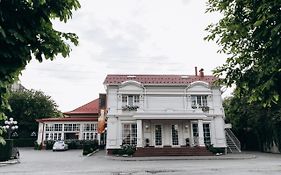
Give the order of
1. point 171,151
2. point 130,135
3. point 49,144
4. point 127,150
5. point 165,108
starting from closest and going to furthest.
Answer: point 127,150 → point 171,151 → point 130,135 → point 165,108 → point 49,144

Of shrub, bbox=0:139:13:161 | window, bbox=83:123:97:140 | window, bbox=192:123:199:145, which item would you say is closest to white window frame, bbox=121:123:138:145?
window, bbox=192:123:199:145

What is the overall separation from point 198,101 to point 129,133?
7.63m

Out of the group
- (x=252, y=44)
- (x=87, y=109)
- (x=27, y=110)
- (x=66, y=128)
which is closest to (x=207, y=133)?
(x=66, y=128)

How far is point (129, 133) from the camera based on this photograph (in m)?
23.8

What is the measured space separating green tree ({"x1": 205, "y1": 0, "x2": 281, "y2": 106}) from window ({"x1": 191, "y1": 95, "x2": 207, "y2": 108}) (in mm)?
18747

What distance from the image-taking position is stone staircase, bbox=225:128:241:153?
25.0 meters

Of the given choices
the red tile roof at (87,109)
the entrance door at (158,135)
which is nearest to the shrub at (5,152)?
the entrance door at (158,135)

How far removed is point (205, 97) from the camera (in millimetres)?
25203

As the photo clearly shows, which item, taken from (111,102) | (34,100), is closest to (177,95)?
(111,102)

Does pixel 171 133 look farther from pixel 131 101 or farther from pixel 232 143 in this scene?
pixel 232 143

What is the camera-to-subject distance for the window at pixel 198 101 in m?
25.0

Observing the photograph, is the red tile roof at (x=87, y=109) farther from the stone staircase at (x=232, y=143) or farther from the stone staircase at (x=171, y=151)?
the stone staircase at (x=232, y=143)

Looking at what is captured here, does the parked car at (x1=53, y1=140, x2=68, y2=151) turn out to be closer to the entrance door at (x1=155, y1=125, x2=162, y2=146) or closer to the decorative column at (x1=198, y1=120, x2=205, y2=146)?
the entrance door at (x1=155, y1=125, x2=162, y2=146)

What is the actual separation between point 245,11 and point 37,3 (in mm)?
4666
